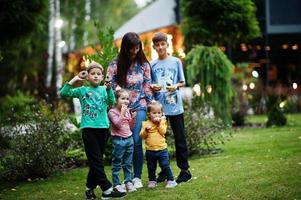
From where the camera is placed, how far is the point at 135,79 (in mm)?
6707

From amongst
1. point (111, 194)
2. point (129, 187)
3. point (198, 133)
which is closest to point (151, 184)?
point (129, 187)

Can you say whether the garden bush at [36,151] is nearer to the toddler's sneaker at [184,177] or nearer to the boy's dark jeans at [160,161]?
the boy's dark jeans at [160,161]

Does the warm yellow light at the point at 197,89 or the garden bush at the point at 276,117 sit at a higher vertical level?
the warm yellow light at the point at 197,89

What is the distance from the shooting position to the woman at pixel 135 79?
21.9 ft

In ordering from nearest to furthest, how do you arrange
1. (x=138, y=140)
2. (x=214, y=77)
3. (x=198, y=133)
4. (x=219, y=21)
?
1. (x=138, y=140)
2. (x=198, y=133)
3. (x=214, y=77)
4. (x=219, y=21)

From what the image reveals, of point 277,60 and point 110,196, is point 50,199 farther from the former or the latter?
point 277,60

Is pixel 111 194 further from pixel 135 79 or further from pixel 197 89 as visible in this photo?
pixel 197 89

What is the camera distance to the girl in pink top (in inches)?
252

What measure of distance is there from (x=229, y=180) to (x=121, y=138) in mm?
1473

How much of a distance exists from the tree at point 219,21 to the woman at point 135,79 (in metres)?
10.1

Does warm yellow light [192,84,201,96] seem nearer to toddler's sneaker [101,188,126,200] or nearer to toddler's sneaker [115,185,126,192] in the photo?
toddler's sneaker [115,185,126,192]

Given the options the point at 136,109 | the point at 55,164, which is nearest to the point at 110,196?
the point at 136,109

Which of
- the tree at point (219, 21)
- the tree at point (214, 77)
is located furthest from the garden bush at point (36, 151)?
the tree at point (219, 21)

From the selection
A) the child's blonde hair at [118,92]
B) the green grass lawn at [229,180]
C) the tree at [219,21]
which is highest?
the tree at [219,21]
